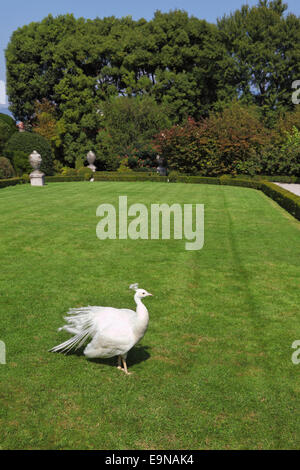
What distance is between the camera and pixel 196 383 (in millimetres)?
5172

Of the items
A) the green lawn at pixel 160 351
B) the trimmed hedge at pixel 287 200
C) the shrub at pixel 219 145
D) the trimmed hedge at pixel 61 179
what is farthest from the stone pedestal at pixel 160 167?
the green lawn at pixel 160 351

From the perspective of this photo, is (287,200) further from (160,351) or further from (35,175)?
(35,175)

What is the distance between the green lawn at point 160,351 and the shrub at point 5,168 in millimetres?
22625

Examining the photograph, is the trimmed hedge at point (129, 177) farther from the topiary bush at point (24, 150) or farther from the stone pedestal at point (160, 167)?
the topiary bush at point (24, 150)

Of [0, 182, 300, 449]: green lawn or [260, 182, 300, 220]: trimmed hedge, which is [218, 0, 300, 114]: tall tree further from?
[0, 182, 300, 449]: green lawn

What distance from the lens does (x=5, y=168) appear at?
33844 mm

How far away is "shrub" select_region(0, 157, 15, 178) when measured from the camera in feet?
110

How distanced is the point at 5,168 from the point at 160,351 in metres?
31.4

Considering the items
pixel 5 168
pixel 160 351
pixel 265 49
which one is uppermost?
pixel 265 49

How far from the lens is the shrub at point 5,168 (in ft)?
110

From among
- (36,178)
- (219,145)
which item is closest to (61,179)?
(36,178)

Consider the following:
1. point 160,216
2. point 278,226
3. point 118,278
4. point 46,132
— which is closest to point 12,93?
point 46,132

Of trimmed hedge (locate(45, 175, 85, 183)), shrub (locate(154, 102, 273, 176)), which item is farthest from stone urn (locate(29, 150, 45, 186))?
shrub (locate(154, 102, 273, 176))

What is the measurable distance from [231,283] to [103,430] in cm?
559
